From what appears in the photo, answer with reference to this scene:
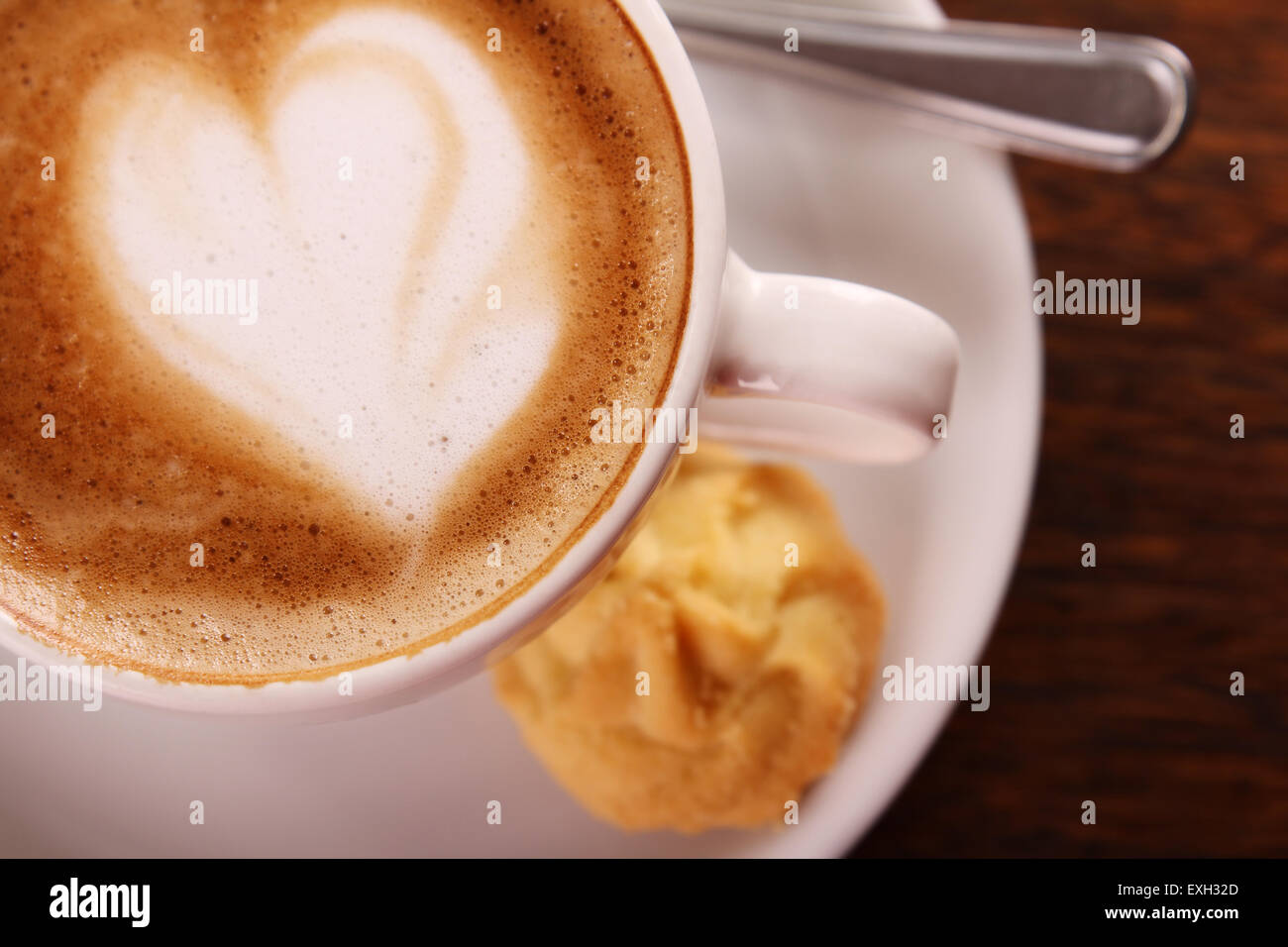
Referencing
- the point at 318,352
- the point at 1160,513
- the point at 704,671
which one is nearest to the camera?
the point at 318,352

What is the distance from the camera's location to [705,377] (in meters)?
0.93

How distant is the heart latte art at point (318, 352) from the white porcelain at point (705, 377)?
0.08 ft

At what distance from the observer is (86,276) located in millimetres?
949

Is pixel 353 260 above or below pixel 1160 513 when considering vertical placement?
above

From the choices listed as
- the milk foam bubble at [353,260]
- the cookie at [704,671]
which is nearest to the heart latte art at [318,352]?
the milk foam bubble at [353,260]

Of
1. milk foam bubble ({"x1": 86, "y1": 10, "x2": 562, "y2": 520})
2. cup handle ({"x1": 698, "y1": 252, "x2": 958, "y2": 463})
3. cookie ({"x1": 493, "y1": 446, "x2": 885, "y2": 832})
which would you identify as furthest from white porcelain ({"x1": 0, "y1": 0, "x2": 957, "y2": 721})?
cookie ({"x1": 493, "y1": 446, "x2": 885, "y2": 832})

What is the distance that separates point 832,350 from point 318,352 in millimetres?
432

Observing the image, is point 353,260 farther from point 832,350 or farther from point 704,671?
point 704,671

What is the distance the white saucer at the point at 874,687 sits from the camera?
1.31 metres

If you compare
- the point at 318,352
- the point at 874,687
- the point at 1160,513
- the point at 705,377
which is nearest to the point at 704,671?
the point at 874,687

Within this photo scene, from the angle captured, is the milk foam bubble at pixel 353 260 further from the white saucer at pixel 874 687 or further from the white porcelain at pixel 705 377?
the white saucer at pixel 874 687
